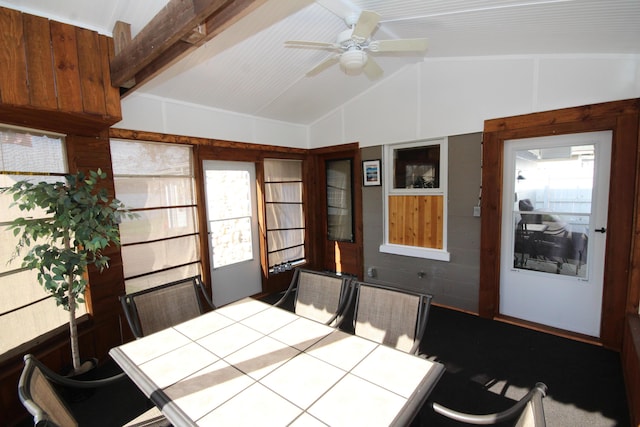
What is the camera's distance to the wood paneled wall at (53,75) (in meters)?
1.68

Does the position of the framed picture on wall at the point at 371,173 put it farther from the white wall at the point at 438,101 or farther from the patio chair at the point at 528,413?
the patio chair at the point at 528,413

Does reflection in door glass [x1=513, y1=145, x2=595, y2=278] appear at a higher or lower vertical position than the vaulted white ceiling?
lower

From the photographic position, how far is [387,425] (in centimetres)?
106

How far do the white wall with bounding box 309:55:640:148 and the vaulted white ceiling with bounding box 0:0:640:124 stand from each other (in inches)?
4.6

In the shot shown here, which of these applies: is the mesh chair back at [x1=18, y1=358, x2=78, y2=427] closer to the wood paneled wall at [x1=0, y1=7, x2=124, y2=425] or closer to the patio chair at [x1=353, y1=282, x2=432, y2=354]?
the wood paneled wall at [x1=0, y1=7, x2=124, y2=425]

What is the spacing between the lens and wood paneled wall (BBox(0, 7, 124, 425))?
170 centimetres

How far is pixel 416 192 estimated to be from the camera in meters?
3.85

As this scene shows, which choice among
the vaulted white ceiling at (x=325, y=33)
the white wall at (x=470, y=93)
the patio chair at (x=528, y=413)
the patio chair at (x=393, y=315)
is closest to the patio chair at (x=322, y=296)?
the patio chair at (x=393, y=315)

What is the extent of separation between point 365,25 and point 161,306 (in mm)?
2470

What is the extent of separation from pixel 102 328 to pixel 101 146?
163 cm

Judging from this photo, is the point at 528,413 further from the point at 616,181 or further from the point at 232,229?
the point at 232,229

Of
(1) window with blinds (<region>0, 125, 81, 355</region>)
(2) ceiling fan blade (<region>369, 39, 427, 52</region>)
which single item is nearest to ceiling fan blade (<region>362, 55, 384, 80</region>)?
(2) ceiling fan blade (<region>369, 39, 427, 52</region>)

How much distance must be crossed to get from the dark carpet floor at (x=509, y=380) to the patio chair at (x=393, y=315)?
1.74ft

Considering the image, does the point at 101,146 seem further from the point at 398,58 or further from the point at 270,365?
the point at 398,58
